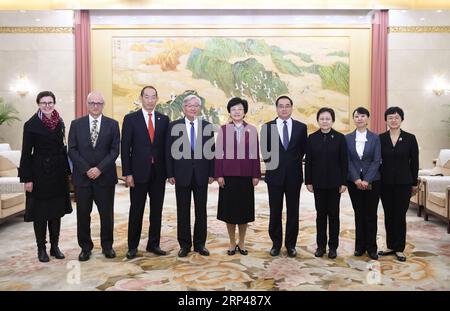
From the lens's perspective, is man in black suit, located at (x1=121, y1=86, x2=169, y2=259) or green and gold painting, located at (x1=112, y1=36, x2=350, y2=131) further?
green and gold painting, located at (x1=112, y1=36, x2=350, y2=131)

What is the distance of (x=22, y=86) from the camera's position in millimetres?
10586

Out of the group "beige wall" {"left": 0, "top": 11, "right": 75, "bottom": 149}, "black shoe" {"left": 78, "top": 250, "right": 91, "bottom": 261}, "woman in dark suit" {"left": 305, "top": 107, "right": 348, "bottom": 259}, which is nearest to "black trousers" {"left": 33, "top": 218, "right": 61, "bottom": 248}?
"black shoe" {"left": 78, "top": 250, "right": 91, "bottom": 261}

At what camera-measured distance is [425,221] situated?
6.23 meters

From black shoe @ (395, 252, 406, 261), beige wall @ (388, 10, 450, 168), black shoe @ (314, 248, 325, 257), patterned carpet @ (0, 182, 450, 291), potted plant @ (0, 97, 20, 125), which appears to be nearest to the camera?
patterned carpet @ (0, 182, 450, 291)

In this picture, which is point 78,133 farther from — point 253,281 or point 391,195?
point 391,195

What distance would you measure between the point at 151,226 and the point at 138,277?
81 centimetres

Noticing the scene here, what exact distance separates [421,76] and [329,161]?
788 cm

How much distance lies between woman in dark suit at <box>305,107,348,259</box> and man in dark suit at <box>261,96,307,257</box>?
0.40 ft

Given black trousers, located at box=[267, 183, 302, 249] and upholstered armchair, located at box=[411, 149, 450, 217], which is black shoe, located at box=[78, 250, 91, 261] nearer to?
black trousers, located at box=[267, 183, 302, 249]

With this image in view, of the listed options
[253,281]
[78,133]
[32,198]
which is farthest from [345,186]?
[32,198]

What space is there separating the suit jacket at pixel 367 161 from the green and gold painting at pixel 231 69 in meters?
6.58

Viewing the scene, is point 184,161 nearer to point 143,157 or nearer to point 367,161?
point 143,157

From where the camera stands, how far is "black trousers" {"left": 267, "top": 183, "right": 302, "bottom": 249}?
14.1 feet

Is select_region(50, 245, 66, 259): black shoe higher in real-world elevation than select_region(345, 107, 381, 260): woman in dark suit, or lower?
lower
